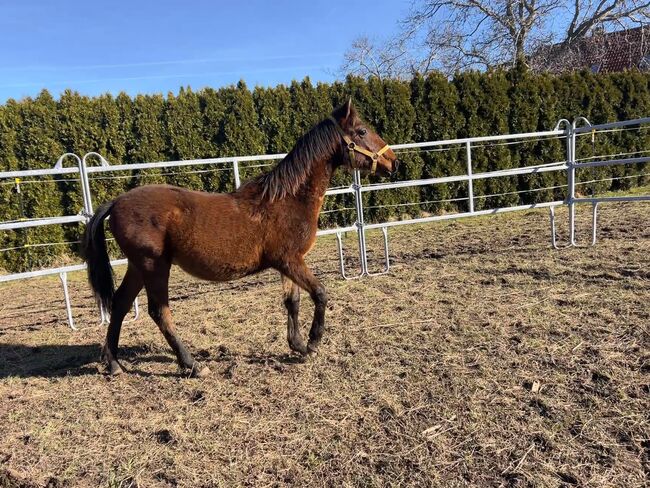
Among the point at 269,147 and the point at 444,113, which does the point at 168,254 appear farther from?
Answer: the point at 444,113

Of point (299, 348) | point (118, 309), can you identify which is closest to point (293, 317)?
point (299, 348)

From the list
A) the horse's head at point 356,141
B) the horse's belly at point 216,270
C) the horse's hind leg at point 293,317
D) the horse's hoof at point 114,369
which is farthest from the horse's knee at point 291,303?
the horse's hoof at point 114,369

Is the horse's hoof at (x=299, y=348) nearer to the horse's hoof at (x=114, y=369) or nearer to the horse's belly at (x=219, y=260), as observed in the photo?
the horse's belly at (x=219, y=260)

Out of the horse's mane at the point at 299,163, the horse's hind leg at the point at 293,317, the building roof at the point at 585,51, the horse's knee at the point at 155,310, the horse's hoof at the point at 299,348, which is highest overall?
the building roof at the point at 585,51

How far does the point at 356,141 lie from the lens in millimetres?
3816

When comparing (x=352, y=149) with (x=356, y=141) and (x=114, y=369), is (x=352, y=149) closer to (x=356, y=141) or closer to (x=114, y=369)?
(x=356, y=141)

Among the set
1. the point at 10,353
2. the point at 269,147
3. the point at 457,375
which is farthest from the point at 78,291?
the point at 457,375

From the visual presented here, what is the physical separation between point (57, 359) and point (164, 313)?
4.70ft

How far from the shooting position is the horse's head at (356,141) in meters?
3.78

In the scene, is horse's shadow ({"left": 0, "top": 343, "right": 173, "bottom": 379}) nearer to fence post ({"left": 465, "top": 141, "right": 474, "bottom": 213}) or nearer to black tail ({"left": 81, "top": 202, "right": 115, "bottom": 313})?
black tail ({"left": 81, "top": 202, "right": 115, "bottom": 313})

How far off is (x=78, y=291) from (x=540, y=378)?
668 centimetres

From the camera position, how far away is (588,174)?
1220 centimetres

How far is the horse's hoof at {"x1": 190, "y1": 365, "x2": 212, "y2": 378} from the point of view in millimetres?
3498

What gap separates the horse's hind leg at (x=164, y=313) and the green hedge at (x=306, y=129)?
416cm
